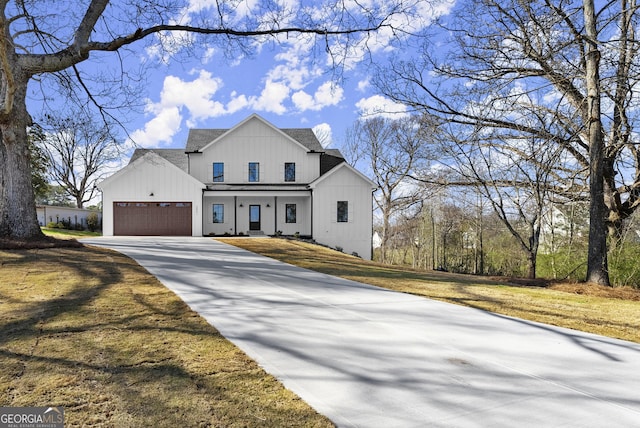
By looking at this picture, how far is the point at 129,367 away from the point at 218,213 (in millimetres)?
20412

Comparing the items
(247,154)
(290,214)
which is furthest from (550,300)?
(247,154)

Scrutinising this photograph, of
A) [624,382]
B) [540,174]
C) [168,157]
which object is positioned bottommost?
[624,382]

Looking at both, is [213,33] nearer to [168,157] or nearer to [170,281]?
[170,281]

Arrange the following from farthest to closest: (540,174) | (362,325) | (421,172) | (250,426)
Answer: (421,172), (540,174), (362,325), (250,426)

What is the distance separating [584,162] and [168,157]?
23.2 metres

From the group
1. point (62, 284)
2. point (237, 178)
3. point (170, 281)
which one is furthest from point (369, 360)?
point (237, 178)

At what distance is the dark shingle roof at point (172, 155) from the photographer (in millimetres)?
25203

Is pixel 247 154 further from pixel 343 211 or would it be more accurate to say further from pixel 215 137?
pixel 343 211

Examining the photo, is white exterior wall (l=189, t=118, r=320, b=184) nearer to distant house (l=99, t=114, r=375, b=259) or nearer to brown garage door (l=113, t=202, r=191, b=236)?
distant house (l=99, t=114, r=375, b=259)

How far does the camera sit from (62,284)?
20.7 feet

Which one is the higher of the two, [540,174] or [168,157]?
[168,157]

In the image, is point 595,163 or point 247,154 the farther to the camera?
point 247,154

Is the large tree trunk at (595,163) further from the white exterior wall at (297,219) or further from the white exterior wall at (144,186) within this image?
the white exterior wall at (144,186)

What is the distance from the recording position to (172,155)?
2598 cm
